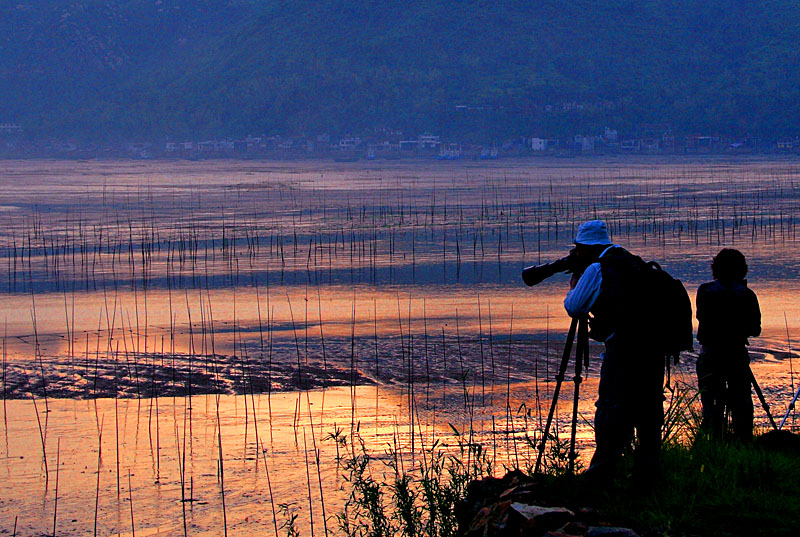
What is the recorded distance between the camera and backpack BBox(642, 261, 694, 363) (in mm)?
7508

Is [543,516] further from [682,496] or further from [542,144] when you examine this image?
[542,144]

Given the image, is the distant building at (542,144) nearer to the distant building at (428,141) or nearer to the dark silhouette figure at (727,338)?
the distant building at (428,141)

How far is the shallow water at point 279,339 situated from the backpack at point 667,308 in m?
3.52

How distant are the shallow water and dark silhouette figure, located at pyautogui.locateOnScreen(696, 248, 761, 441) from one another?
205cm

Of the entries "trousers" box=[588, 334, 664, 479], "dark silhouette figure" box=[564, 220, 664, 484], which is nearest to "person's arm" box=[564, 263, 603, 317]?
"dark silhouette figure" box=[564, 220, 664, 484]

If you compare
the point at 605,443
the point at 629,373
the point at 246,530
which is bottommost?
the point at 246,530

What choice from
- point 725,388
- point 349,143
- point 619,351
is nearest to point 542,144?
point 349,143

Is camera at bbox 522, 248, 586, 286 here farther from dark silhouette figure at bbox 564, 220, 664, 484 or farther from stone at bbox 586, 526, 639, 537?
stone at bbox 586, 526, 639, 537

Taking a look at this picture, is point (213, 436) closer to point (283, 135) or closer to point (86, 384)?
point (86, 384)

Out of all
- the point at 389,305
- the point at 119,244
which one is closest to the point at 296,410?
the point at 389,305

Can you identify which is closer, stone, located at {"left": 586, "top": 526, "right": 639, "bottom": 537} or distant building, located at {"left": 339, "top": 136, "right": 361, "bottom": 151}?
stone, located at {"left": 586, "top": 526, "right": 639, "bottom": 537}

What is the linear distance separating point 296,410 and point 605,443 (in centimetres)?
591

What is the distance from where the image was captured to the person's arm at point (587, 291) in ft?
24.6

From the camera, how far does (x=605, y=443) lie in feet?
26.1
